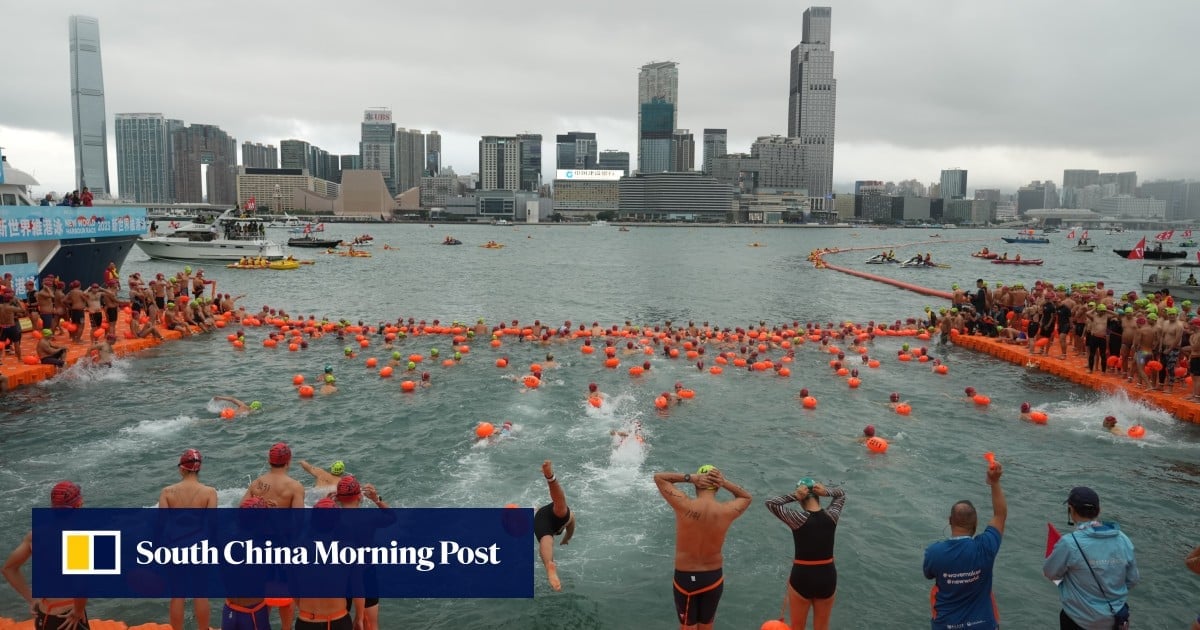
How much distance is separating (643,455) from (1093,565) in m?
9.85

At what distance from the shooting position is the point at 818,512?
7.04 metres

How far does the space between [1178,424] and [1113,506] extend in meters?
6.39

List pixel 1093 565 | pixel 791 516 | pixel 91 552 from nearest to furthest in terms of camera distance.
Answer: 1. pixel 1093 565
2. pixel 91 552
3. pixel 791 516

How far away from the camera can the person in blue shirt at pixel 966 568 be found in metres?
5.97

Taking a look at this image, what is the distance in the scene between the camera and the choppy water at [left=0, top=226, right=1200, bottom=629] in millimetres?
9781

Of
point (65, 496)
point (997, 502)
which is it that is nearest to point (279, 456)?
point (65, 496)

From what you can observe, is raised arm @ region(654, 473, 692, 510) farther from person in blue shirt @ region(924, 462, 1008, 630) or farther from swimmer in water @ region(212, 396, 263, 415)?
swimmer in water @ region(212, 396, 263, 415)

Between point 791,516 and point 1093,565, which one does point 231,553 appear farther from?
point 1093,565

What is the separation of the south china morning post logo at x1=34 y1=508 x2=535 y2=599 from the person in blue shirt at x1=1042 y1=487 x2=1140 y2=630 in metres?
5.66

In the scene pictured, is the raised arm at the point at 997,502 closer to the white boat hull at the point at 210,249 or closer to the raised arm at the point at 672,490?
the raised arm at the point at 672,490

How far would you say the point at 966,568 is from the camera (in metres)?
6.02

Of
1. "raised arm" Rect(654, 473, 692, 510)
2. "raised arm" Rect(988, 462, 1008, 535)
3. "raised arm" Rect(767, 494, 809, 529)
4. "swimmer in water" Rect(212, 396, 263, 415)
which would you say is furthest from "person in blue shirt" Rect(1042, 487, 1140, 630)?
"swimmer in water" Rect(212, 396, 263, 415)

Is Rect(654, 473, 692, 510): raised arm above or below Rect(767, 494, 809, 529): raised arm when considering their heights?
above

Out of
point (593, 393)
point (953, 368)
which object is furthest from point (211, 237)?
point (953, 368)
